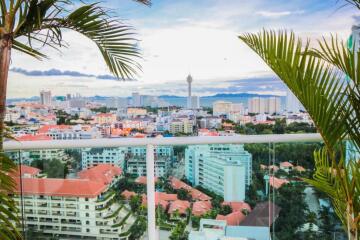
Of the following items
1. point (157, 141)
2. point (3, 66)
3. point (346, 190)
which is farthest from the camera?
point (157, 141)

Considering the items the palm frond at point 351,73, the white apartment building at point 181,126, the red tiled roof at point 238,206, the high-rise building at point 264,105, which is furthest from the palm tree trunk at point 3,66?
the high-rise building at point 264,105

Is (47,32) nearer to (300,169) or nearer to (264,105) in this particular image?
(300,169)

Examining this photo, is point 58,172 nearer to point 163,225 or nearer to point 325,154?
point 163,225

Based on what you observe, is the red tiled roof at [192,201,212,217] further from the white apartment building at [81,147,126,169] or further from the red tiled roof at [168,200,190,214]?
the white apartment building at [81,147,126,169]

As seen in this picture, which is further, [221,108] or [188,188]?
[221,108]

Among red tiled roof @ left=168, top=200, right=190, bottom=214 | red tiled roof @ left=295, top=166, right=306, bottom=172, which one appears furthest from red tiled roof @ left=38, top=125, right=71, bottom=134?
red tiled roof @ left=295, top=166, right=306, bottom=172

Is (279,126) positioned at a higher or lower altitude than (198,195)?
higher

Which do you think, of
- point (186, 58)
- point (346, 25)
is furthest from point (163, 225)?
point (346, 25)

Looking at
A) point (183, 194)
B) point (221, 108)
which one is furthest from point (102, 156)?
point (221, 108)
